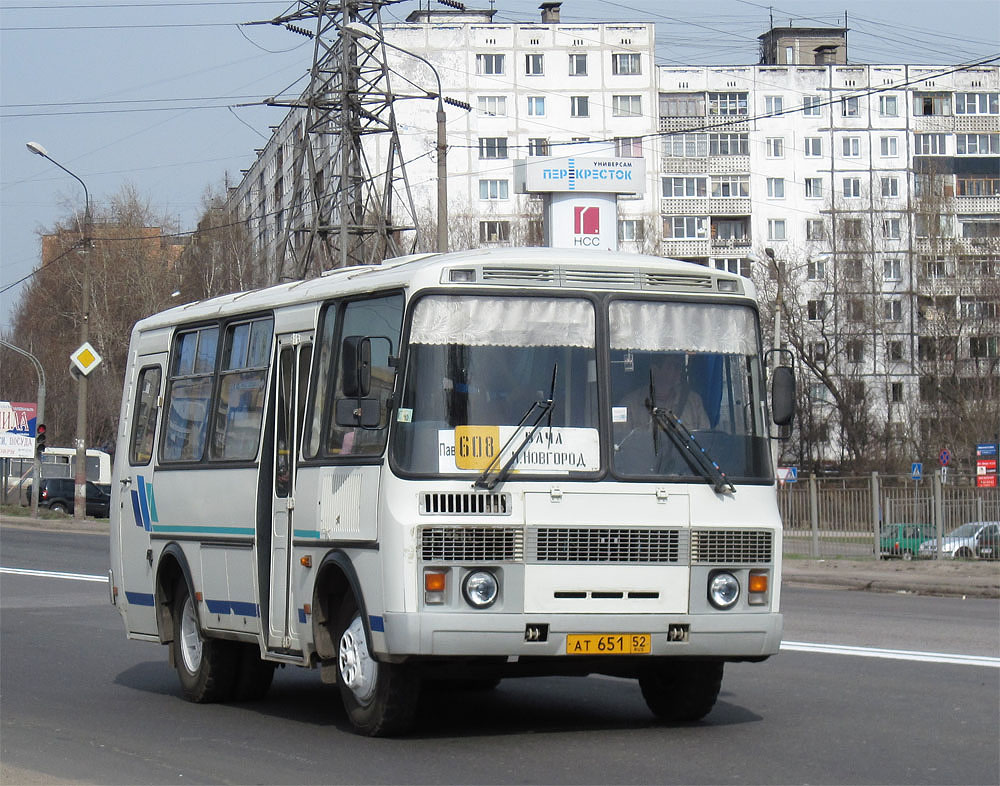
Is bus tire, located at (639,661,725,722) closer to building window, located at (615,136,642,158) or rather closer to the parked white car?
the parked white car

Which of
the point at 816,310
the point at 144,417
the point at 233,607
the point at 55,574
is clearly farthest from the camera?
the point at 816,310

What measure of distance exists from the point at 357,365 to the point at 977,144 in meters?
88.9

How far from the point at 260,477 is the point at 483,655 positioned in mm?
2568

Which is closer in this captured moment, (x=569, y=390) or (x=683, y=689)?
(x=569, y=390)

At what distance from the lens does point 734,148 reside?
302ft

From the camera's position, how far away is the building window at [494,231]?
86.2 m

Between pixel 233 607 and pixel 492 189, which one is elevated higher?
pixel 492 189

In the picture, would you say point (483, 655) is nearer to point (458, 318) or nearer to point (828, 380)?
point (458, 318)

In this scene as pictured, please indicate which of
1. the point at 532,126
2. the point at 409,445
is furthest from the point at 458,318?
the point at 532,126

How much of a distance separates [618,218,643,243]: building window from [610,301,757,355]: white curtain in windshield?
75.2 meters

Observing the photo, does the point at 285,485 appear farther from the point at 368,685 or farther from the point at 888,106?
the point at 888,106

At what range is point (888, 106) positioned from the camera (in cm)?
9300

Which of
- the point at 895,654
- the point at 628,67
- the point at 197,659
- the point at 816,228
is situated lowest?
the point at 895,654

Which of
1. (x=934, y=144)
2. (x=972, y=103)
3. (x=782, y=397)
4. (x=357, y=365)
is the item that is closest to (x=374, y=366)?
(x=357, y=365)
